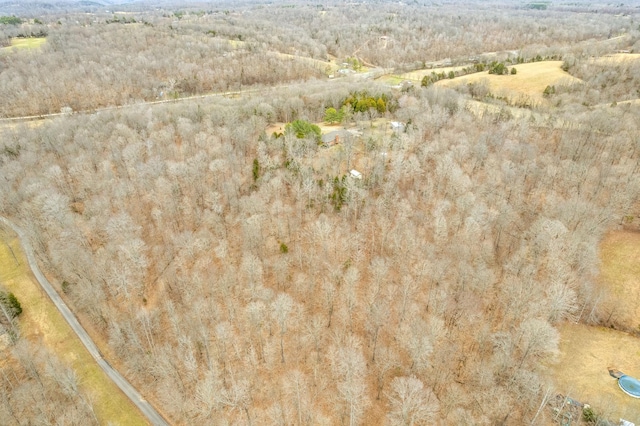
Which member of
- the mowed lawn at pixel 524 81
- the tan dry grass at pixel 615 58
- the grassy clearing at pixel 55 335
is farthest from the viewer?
the tan dry grass at pixel 615 58

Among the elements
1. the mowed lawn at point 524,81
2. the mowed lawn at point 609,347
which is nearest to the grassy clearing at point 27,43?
Answer: the mowed lawn at point 524,81

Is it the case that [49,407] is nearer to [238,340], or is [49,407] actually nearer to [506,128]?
[238,340]

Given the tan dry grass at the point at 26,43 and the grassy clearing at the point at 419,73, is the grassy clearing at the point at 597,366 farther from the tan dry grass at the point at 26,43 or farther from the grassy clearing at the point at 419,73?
the tan dry grass at the point at 26,43

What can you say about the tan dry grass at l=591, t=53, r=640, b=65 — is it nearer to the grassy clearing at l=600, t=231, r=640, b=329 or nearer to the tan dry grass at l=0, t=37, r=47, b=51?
the grassy clearing at l=600, t=231, r=640, b=329

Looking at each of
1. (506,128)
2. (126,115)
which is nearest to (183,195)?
(126,115)

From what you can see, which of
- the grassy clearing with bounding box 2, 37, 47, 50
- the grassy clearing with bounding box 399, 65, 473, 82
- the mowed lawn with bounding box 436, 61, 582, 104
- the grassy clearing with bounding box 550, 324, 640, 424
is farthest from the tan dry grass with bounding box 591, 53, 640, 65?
the grassy clearing with bounding box 2, 37, 47, 50

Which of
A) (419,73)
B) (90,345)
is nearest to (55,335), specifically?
(90,345)

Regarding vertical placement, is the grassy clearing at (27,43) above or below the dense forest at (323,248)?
above
